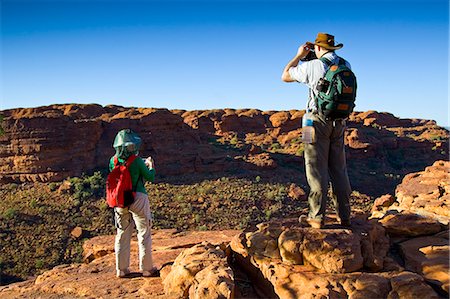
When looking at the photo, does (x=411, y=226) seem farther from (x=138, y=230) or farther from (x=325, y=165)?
(x=138, y=230)

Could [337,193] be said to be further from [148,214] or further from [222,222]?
[222,222]

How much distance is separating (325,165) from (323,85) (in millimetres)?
909

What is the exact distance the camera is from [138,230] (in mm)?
4820

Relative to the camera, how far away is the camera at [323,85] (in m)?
4.20

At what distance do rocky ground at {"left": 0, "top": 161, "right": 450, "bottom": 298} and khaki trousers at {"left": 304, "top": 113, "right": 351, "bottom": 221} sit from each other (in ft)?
0.96

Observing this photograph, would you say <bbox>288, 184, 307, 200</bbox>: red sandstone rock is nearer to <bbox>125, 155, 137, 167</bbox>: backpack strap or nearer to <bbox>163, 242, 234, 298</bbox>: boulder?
<bbox>163, 242, 234, 298</bbox>: boulder

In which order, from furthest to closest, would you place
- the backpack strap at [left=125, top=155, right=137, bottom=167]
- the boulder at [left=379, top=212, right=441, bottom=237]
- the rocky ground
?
the boulder at [left=379, top=212, right=441, bottom=237]
the backpack strap at [left=125, top=155, right=137, bottom=167]
the rocky ground

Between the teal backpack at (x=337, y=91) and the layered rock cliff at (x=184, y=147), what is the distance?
76.5ft

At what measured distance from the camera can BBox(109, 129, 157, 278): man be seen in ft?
15.5

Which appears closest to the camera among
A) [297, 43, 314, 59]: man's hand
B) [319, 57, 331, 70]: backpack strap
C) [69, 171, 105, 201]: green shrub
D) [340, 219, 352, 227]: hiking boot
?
[319, 57, 331, 70]: backpack strap

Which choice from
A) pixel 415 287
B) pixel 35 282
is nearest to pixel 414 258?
pixel 415 287

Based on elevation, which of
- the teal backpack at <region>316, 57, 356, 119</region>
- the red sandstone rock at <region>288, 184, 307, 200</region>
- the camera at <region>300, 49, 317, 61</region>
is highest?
the camera at <region>300, 49, 317, 61</region>

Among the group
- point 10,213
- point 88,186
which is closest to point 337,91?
point 10,213

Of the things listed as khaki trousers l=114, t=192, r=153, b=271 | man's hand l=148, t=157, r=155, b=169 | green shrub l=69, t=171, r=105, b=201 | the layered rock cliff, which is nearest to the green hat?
man's hand l=148, t=157, r=155, b=169
